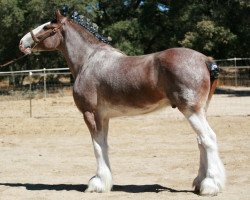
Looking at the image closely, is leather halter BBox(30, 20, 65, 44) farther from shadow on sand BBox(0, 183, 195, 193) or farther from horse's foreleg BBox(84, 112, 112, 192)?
shadow on sand BBox(0, 183, 195, 193)

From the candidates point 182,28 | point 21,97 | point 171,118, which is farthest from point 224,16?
point 171,118

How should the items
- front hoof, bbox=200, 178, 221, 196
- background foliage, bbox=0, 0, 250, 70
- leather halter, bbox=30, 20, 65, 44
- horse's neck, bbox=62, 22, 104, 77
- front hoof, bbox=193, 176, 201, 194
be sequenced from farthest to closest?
background foliage, bbox=0, 0, 250, 70 < leather halter, bbox=30, 20, 65, 44 < horse's neck, bbox=62, 22, 104, 77 < front hoof, bbox=193, 176, 201, 194 < front hoof, bbox=200, 178, 221, 196

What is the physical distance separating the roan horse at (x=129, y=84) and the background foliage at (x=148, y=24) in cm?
2034

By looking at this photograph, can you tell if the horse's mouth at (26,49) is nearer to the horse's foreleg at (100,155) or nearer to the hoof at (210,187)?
the horse's foreleg at (100,155)

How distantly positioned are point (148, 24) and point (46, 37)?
26.3 m

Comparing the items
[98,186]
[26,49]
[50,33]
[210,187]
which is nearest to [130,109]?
[98,186]

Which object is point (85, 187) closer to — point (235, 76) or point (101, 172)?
point (101, 172)

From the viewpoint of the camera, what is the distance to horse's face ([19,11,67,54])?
688 cm

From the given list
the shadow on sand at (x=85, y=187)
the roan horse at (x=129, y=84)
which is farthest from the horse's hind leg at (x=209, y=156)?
the shadow on sand at (x=85, y=187)

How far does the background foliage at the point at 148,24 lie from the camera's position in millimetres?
27656

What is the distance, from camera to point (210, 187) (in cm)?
564

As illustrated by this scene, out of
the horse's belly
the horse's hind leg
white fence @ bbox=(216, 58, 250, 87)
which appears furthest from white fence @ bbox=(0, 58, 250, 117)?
Result: the horse's hind leg

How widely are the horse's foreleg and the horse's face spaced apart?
4.24ft

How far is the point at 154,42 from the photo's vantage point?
113ft
